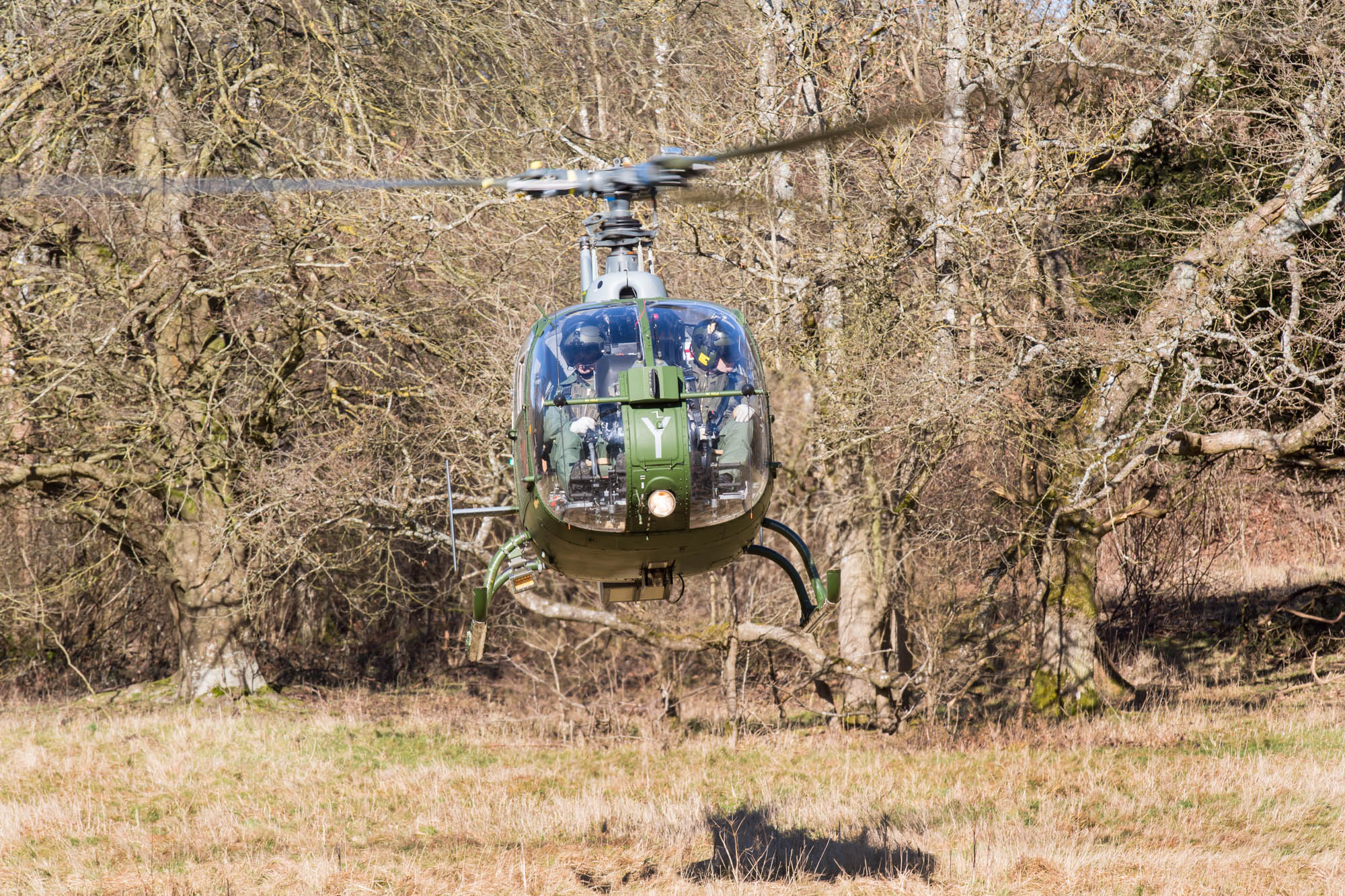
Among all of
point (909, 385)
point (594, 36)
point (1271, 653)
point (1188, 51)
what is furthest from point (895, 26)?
point (1271, 653)

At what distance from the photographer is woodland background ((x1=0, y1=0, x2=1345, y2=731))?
42.4 ft

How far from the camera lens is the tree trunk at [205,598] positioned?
629 inches

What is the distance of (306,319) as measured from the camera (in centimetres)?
1511

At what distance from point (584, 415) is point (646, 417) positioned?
1.22ft

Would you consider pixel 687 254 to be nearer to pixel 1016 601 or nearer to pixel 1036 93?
pixel 1036 93

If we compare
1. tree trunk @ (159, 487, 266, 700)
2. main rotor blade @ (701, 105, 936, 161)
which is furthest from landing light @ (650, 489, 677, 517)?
tree trunk @ (159, 487, 266, 700)

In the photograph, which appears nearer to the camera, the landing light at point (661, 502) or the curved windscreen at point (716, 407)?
the landing light at point (661, 502)

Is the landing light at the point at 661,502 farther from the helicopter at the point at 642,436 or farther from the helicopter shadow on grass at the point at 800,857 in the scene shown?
the helicopter shadow on grass at the point at 800,857

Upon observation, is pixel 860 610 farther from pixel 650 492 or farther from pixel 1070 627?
pixel 650 492

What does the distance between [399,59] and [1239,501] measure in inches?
505

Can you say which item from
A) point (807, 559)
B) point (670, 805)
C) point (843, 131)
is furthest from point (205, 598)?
point (843, 131)

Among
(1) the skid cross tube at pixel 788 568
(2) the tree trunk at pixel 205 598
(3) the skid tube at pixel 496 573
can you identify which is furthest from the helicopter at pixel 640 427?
(2) the tree trunk at pixel 205 598

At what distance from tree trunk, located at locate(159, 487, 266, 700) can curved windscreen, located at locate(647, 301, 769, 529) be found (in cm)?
1082

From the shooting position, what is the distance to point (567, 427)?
637cm
